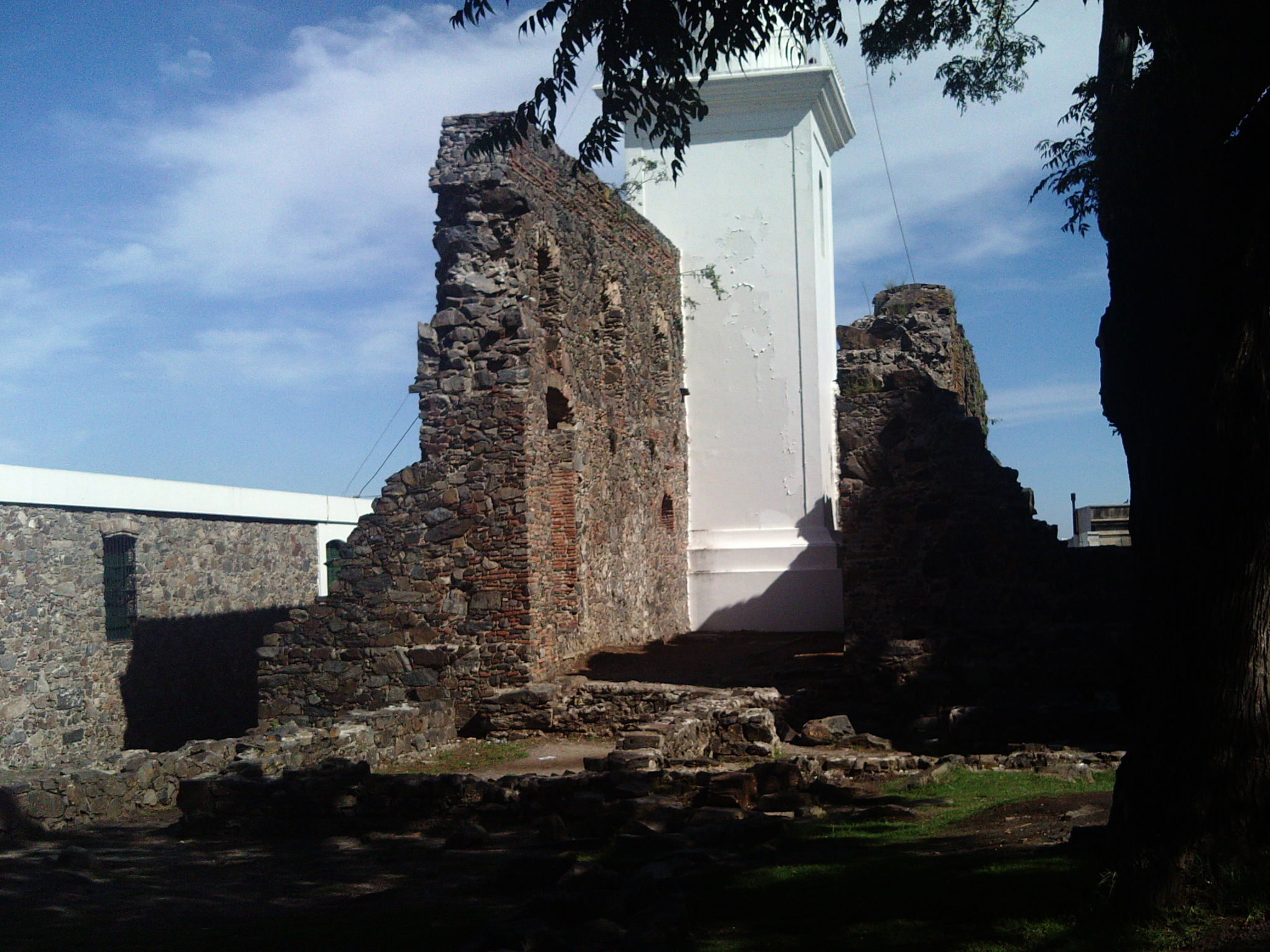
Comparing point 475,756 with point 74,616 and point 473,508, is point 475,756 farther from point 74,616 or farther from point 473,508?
point 74,616

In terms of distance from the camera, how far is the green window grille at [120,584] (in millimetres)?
16406

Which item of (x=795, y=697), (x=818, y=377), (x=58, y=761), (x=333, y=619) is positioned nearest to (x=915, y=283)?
(x=818, y=377)

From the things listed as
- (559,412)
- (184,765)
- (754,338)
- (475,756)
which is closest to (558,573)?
(559,412)

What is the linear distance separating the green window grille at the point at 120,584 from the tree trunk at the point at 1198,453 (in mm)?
14411

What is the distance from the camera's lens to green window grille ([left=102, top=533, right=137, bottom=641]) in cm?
1641

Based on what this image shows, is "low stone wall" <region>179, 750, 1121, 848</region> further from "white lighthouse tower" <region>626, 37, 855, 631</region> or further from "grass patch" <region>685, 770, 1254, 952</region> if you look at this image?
"white lighthouse tower" <region>626, 37, 855, 631</region>

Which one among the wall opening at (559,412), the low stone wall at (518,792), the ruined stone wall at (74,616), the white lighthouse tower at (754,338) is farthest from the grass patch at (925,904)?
the white lighthouse tower at (754,338)

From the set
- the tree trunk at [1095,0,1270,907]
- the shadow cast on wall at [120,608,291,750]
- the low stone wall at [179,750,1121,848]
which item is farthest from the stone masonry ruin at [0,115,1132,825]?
the tree trunk at [1095,0,1270,907]

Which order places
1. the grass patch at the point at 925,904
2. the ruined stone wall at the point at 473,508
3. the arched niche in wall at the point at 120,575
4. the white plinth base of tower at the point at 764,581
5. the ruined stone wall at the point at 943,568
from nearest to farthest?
the grass patch at the point at 925,904
the ruined stone wall at the point at 943,568
the ruined stone wall at the point at 473,508
the arched niche in wall at the point at 120,575
the white plinth base of tower at the point at 764,581

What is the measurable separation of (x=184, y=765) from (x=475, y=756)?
109 inches

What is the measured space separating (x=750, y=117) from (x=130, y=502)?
37.7 feet

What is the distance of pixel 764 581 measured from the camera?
775 inches

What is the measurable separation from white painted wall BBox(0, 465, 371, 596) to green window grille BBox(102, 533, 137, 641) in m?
0.49

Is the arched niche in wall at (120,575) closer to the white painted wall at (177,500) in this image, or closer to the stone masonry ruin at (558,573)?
the white painted wall at (177,500)
